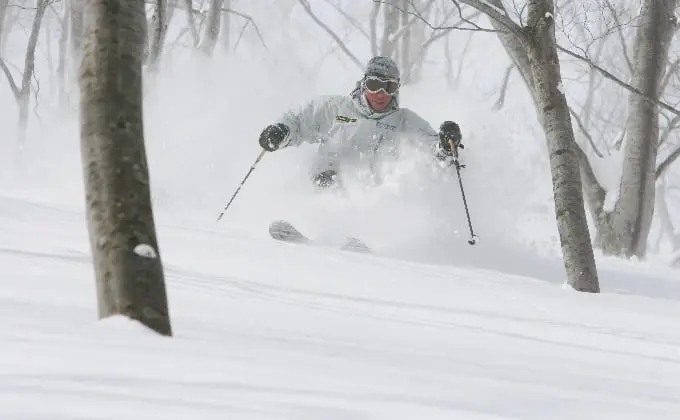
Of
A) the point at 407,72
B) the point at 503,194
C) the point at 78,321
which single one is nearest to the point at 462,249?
the point at 503,194

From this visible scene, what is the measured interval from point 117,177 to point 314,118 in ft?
19.1

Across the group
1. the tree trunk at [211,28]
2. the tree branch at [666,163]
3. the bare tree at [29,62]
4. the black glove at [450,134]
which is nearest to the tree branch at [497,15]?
the black glove at [450,134]

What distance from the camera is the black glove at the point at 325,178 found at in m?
7.73

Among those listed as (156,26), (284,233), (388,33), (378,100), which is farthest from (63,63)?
(284,233)

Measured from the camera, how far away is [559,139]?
5.32m

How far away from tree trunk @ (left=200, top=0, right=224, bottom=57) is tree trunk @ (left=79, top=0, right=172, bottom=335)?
10150 millimetres

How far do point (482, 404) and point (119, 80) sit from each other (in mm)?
1284

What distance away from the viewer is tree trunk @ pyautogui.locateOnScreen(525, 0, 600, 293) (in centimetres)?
527

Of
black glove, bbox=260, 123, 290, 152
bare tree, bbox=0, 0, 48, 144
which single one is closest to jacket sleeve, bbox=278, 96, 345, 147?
black glove, bbox=260, 123, 290, 152

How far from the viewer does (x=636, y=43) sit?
7980mm

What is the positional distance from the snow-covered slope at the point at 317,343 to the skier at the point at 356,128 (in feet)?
8.06

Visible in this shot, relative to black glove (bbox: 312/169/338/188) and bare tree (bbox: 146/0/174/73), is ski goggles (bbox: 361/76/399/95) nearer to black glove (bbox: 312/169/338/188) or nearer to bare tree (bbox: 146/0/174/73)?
black glove (bbox: 312/169/338/188)

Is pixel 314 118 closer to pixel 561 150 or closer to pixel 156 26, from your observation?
pixel 156 26

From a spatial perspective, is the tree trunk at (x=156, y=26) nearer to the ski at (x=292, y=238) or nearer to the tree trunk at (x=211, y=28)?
the ski at (x=292, y=238)
